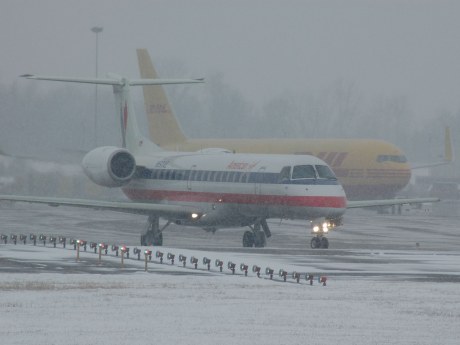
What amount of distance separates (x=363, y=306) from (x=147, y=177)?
21.6 meters

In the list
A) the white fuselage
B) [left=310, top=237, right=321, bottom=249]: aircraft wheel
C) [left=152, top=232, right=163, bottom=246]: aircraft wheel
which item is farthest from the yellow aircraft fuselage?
[left=310, top=237, right=321, bottom=249]: aircraft wheel

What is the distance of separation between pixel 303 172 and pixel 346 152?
102 ft

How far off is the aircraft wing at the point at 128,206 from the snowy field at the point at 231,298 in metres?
1.65

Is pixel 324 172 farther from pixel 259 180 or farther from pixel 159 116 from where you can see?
pixel 159 116

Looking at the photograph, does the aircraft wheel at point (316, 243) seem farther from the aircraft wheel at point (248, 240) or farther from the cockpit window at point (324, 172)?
the aircraft wheel at point (248, 240)

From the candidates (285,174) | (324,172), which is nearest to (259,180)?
(285,174)

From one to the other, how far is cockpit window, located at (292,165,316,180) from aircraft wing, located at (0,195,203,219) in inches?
157

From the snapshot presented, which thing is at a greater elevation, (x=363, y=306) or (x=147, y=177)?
(x=147, y=177)

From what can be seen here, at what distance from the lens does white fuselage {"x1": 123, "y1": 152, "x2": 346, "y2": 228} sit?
1449 inches

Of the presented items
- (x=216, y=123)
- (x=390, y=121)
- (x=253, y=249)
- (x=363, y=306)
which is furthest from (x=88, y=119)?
(x=363, y=306)


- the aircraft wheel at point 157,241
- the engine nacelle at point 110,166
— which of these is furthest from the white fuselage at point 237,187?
the aircraft wheel at point 157,241

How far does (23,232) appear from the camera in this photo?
145 ft

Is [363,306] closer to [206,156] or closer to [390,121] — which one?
[206,156]

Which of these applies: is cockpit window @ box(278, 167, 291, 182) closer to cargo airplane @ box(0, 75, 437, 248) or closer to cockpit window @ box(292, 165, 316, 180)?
cargo airplane @ box(0, 75, 437, 248)
